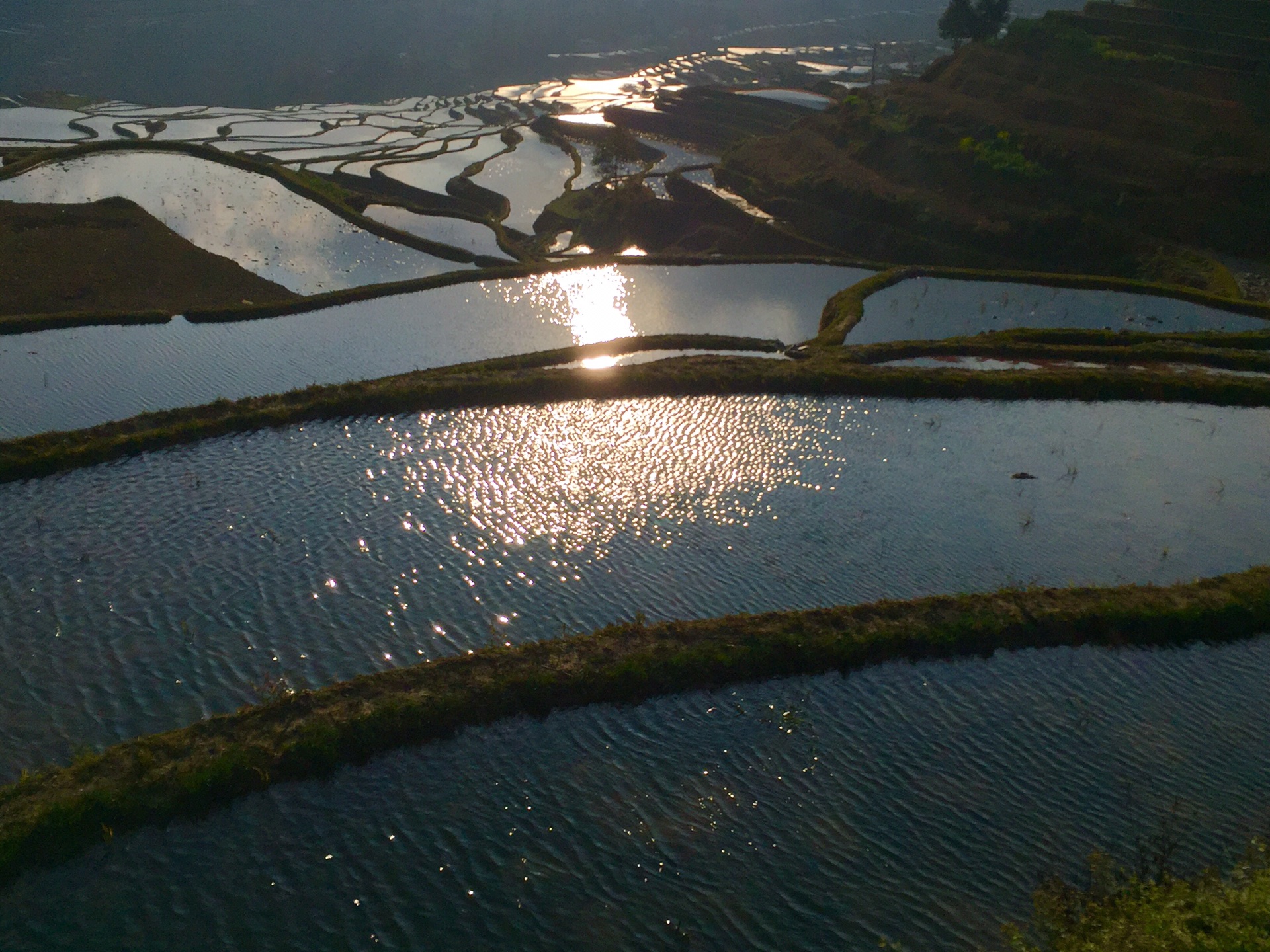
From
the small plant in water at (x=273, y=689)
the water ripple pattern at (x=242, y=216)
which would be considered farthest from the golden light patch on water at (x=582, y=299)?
the small plant in water at (x=273, y=689)

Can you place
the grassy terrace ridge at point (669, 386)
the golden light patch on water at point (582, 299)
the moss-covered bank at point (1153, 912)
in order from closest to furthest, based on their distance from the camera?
1. the moss-covered bank at point (1153, 912)
2. the grassy terrace ridge at point (669, 386)
3. the golden light patch on water at point (582, 299)

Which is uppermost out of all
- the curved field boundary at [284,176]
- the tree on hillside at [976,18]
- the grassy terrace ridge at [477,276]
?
Answer: the tree on hillside at [976,18]

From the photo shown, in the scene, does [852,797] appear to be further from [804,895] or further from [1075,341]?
[1075,341]

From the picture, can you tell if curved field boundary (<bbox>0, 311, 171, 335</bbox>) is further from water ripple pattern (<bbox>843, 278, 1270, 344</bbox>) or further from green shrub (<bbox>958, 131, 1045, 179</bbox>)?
green shrub (<bbox>958, 131, 1045, 179</bbox>)

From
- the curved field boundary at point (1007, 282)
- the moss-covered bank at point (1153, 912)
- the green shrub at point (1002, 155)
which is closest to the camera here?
the moss-covered bank at point (1153, 912)

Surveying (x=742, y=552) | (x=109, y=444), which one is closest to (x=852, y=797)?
(x=742, y=552)

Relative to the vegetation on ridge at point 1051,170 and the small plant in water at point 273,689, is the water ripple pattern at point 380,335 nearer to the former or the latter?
the vegetation on ridge at point 1051,170

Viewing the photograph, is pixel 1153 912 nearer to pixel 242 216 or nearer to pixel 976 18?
pixel 242 216
